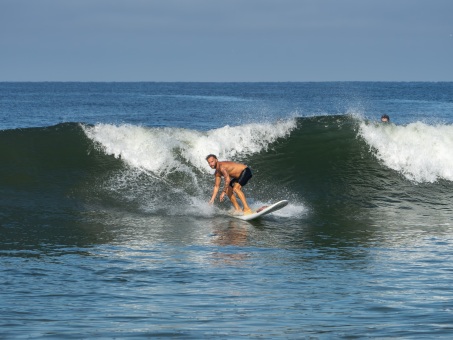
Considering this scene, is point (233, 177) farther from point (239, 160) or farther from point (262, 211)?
point (239, 160)

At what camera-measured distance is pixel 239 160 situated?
20.0 m

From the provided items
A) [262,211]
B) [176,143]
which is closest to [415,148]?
[176,143]

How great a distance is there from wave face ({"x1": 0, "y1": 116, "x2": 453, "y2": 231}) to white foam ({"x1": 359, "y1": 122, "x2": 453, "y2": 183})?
0.03 meters

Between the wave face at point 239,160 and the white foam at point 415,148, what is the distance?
0.03 meters

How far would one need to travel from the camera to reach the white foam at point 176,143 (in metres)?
19.4

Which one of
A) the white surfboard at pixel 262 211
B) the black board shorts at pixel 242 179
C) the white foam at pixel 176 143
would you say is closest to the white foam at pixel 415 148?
the white foam at pixel 176 143

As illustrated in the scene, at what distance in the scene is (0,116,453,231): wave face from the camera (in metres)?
15.9

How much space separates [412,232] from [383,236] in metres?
0.59

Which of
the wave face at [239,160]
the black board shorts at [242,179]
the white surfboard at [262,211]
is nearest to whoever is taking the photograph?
the white surfboard at [262,211]

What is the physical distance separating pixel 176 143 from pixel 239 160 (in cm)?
174

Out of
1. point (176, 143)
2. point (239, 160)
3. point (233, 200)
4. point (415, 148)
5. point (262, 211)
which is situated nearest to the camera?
point (262, 211)

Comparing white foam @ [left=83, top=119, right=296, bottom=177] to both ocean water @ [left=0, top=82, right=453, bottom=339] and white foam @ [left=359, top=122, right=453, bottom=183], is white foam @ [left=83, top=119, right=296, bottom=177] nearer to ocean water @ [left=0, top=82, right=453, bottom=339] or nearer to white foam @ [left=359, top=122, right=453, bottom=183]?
ocean water @ [left=0, top=82, right=453, bottom=339]

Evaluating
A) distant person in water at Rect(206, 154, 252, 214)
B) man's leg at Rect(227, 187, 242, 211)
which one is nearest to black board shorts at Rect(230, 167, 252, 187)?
distant person in water at Rect(206, 154, 252, 214)

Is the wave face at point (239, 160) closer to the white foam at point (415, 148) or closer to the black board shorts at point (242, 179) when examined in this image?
the white foam at point (415, 148)
